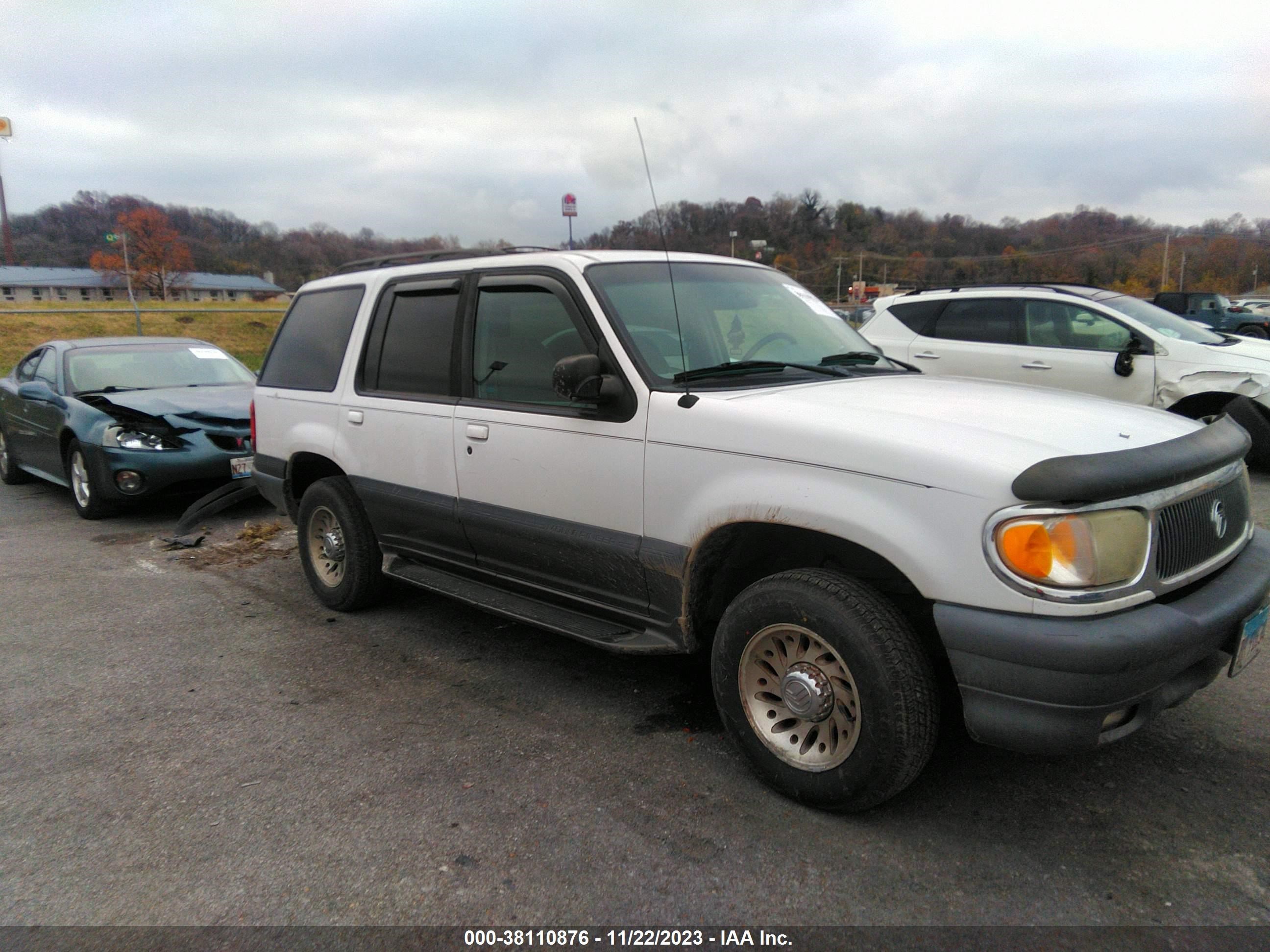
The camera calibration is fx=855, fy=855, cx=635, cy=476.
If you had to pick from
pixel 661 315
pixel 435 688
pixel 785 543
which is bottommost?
pixel 435 688

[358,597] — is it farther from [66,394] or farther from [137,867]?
[66,394]

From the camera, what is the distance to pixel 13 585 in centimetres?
573

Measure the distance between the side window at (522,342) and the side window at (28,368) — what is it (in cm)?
706

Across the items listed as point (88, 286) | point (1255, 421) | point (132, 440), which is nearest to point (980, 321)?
point (1255, 421)

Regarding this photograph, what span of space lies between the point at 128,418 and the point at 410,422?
4.43m

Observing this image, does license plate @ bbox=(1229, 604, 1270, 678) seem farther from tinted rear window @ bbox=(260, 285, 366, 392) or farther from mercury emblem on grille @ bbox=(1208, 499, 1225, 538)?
tinted rear window @ bbox=(260, 285, 366, 392)

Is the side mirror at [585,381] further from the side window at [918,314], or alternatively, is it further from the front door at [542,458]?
the side window at [918,314]

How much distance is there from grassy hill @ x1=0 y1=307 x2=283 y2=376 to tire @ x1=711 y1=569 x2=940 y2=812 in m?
25.7

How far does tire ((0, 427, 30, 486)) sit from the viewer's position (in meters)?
9.30

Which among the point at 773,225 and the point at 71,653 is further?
the point at 773,225

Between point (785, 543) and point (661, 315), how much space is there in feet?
3.72

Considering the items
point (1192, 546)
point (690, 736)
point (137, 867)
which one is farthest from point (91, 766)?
point (1192, 546)

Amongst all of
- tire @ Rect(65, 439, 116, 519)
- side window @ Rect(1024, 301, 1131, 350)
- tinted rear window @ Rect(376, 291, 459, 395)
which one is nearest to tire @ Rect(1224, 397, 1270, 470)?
side window @ Rect(1024, 301, 1131, 350)

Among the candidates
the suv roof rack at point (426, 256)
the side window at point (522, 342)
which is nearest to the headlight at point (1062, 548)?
the side window at point (522, 342)
